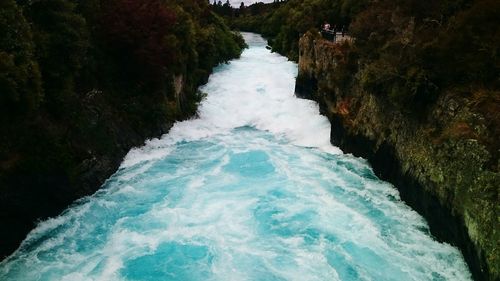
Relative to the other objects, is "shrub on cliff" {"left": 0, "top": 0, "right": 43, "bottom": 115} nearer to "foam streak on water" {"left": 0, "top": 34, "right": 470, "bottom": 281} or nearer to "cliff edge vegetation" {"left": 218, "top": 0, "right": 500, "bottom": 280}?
"foam streak on water" {"left": 0, "top": 34, "right": 470, "bottom": 281}

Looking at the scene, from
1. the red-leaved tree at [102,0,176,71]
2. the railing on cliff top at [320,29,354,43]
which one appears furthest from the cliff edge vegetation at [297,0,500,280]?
the red-leaved tree at [102,0,176,71]

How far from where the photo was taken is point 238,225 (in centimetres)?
1508

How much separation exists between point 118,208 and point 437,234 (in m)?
10.4

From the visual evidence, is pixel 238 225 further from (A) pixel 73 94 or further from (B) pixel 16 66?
(B) pixel 16 66

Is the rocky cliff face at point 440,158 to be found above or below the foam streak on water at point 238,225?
above

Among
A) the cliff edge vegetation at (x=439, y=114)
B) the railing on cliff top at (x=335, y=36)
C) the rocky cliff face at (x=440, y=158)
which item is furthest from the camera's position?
the railing on cliff top at (x=335, y=36)

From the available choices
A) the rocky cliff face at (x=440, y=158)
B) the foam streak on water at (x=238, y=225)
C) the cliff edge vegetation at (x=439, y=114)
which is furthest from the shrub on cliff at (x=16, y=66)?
the rocky cliff face at (x=440, y=158)

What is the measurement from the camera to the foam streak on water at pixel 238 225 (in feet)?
41.3

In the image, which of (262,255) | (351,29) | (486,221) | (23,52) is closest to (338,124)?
(351,29)

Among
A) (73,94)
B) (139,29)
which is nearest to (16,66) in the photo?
(73,94)

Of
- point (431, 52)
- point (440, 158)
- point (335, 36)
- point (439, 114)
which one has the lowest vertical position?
point (440, 158)

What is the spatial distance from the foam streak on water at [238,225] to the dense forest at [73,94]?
3.04 feet

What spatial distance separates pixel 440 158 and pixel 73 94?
12.7 m

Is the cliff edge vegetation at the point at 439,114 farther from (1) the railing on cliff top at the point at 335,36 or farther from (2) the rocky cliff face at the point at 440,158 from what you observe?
(1) the railing on cliff top at the point at 335,36
